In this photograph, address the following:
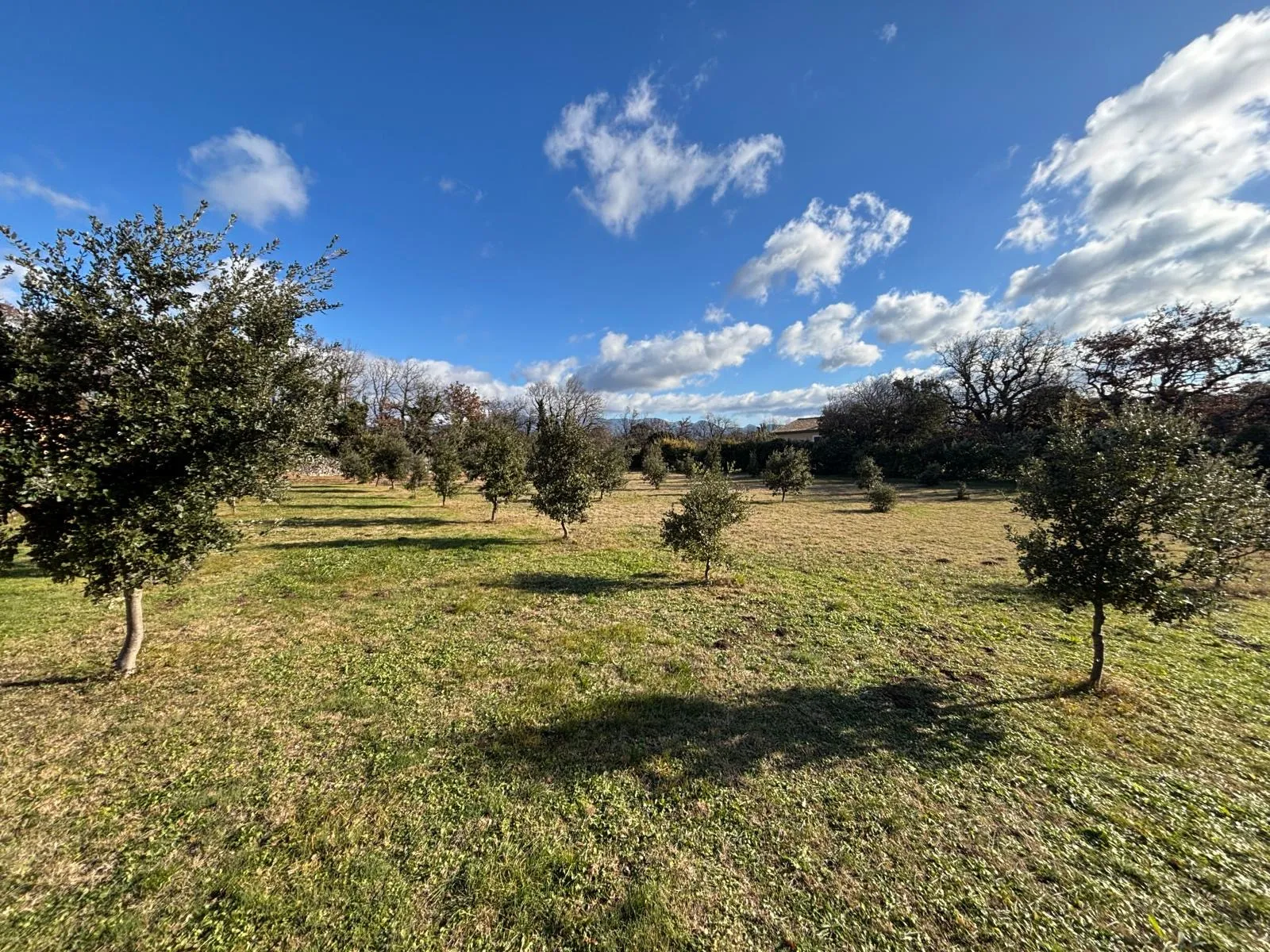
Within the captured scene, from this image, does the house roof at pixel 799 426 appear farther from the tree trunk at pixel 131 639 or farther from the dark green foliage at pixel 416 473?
the tree trunk at pixel 131 639

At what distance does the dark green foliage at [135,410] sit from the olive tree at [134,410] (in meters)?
0.02

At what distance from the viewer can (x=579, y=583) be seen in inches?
410

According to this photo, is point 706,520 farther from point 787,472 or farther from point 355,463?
point 355,463

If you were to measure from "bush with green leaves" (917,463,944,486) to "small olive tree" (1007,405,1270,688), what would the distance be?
3206 centimetres

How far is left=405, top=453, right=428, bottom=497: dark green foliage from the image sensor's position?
1074 inches

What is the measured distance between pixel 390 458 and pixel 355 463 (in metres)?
2.99

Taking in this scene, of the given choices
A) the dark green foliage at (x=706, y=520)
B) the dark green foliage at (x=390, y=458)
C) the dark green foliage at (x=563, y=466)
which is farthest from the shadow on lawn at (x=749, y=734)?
the dark green foliage at (x=390, y=458)

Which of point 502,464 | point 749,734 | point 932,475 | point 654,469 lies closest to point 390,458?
point 502,464

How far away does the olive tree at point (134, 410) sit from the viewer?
464 centimetres

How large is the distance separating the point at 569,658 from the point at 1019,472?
270 inches

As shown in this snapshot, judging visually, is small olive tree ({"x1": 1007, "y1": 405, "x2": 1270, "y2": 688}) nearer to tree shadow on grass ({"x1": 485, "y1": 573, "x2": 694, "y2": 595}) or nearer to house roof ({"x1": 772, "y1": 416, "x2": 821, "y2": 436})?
tree shadow on grass ({"x1": 485, "y1": 573, "x2": 694, "y2": 595})

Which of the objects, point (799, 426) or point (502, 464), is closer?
point (502, 464)

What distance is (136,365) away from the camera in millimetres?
5082

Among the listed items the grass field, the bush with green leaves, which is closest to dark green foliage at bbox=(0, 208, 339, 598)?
the grass field
